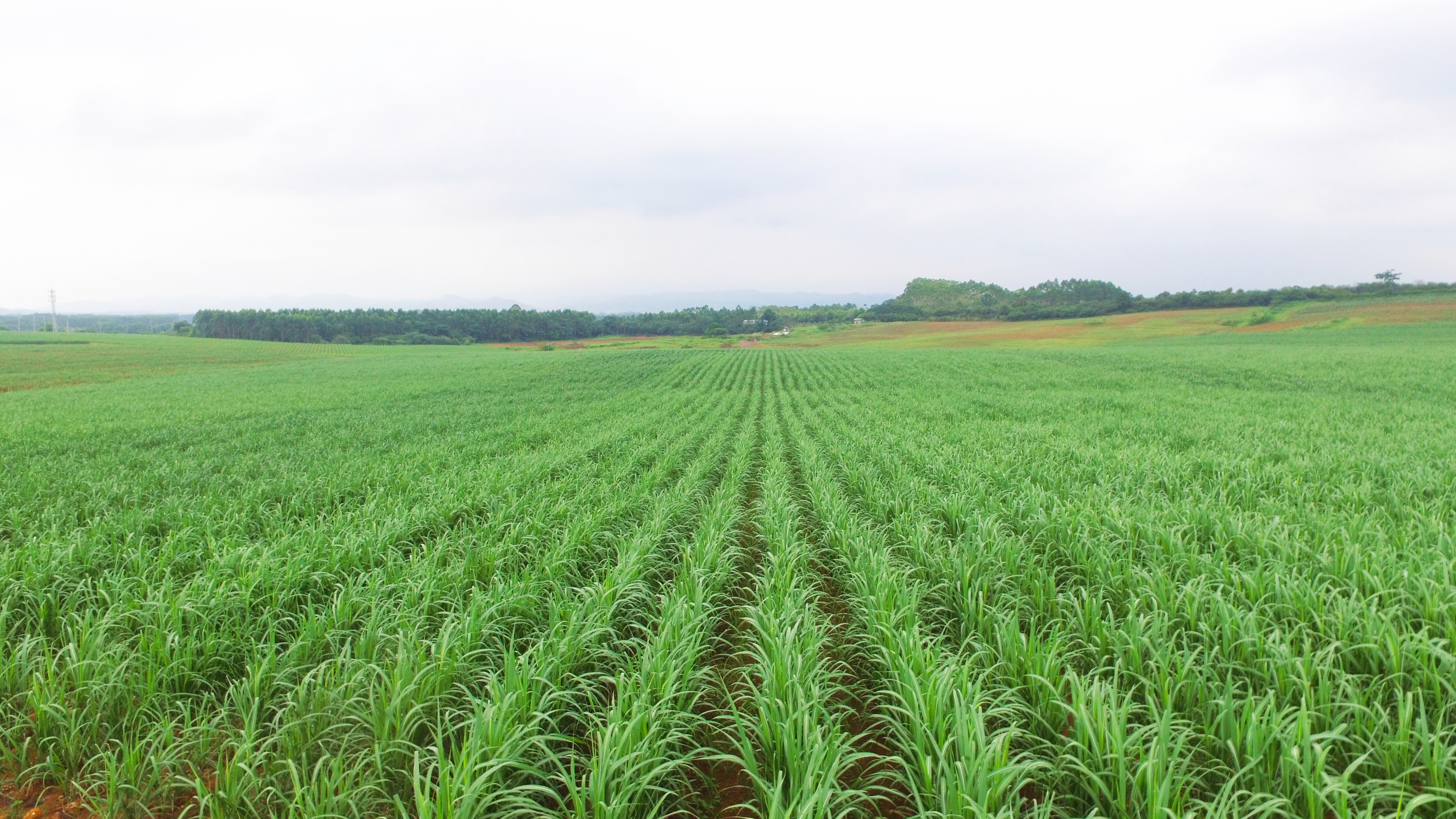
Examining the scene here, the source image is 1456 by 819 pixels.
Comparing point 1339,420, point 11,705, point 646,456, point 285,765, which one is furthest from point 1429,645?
point 1339,420

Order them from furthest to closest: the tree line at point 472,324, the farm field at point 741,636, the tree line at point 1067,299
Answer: the tree line at point 472,324 → the tree line at point 1067,299 → the farm field at point 741,636

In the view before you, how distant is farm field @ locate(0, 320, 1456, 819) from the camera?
8.71 ft

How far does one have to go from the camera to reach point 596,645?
405 cm

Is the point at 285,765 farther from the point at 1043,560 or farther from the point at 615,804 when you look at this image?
the point at 1043,560

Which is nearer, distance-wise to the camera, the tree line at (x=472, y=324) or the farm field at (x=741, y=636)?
the farm field at (x=741, y=636)

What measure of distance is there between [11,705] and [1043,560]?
292 inches

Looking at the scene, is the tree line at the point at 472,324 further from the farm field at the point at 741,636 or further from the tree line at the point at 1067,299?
the farm field at the point at 741,636

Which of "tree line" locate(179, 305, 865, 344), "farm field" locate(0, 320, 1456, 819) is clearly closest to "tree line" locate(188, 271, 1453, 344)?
"tree line" locate(179, 305, 865, 344)

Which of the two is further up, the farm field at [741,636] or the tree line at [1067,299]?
the tree line at [1067,299]

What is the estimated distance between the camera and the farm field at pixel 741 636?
8.71 feet

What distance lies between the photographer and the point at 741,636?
4570 mm

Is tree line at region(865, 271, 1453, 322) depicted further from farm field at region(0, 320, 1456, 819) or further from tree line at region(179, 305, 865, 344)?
farm field at region(0, 320, 1456, 819)

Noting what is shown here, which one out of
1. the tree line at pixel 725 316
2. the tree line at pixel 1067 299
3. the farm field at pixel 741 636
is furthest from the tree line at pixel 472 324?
the farm field at pixel 741 636

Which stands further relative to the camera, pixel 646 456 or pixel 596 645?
pixel 646 456
